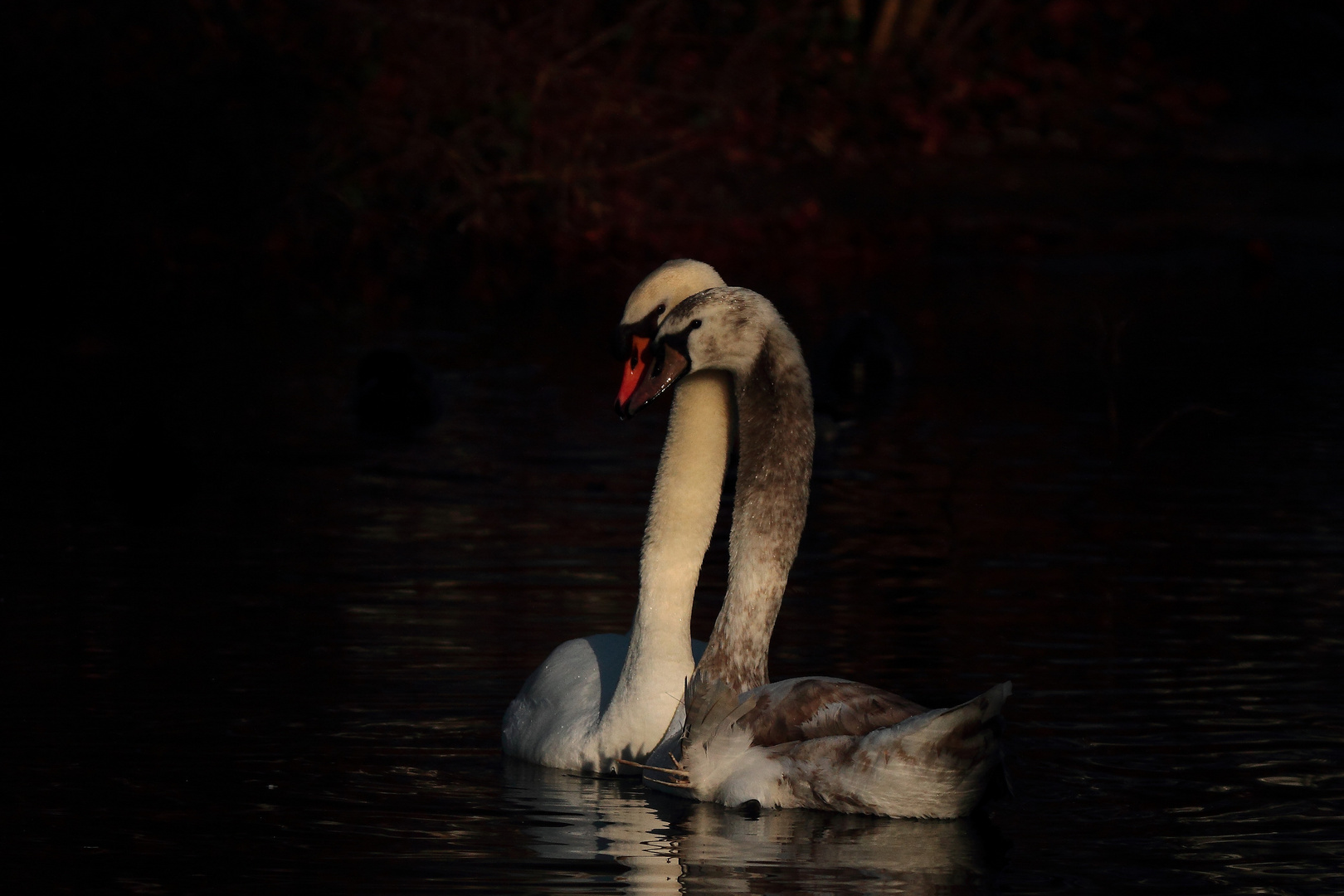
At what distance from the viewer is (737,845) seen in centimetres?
669

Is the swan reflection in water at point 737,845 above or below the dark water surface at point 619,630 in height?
below

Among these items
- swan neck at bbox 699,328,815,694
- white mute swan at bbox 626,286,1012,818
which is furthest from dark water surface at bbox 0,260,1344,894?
swan neck at bbox 699,328,815,694

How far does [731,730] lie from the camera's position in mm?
7055

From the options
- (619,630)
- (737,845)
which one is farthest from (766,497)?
(619,630)

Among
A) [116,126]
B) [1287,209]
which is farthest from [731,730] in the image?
[1287,209]

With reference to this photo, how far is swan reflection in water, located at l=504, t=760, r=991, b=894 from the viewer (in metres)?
6.30

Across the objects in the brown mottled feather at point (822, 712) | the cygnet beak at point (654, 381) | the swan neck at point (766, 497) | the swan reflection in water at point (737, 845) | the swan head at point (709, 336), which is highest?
the swan head at point (709, 336)

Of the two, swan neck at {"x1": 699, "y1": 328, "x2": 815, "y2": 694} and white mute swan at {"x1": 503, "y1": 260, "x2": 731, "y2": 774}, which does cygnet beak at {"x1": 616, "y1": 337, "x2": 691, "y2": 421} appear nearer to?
white mute swan at {"x1": 503, "y1": 260, "x2": 731, "y2": 774}

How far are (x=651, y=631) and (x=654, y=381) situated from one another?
791 millimetres

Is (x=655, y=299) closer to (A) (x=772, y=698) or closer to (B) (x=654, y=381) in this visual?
(B) (x=654, y=381)

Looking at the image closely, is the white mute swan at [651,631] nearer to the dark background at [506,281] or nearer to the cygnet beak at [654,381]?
the cygnet beak at [654,381]

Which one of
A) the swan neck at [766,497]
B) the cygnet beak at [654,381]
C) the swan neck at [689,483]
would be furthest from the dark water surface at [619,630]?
the cygnet beak at [654,381]

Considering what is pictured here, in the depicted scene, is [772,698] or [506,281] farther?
[506,281]

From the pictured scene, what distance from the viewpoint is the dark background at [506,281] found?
9.59 metres
